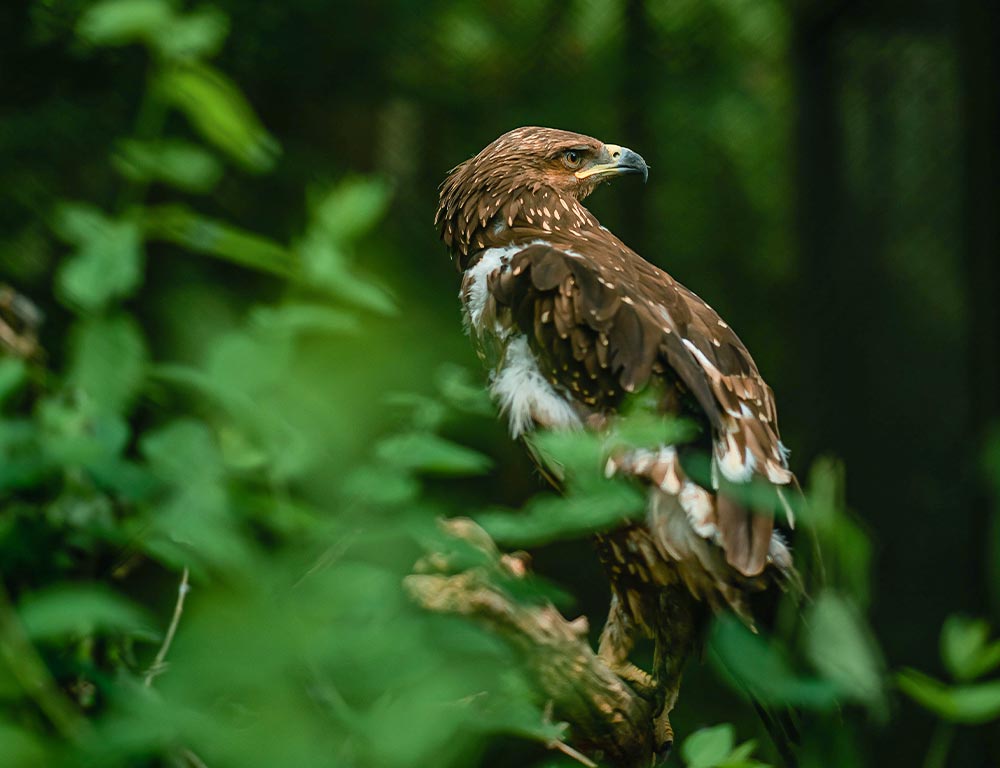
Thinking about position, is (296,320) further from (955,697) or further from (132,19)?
(955,697)

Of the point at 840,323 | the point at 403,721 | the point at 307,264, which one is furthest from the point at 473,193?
the point at 840,323

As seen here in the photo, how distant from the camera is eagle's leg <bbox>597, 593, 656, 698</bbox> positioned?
1.67 metres

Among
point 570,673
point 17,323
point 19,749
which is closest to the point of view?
point 19,749

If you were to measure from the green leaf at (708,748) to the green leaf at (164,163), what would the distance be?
0.65m

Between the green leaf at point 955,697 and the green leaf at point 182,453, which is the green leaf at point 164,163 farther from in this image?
the green leaf at point 955,697

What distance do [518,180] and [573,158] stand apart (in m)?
0.12

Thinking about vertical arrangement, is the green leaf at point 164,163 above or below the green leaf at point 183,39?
below

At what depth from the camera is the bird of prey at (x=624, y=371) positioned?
1420mm

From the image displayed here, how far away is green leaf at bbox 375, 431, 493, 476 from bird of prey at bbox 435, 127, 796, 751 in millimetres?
606

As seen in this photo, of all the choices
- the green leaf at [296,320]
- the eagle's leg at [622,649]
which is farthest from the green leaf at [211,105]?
the eagle's leg at [622,649]

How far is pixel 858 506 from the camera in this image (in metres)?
3.62

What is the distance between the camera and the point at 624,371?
1.45 m

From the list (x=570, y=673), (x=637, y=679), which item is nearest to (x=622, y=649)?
(x=637, y=679)

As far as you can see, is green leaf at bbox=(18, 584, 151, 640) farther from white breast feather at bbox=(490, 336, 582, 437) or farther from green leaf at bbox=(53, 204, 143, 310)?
white breast feather at bbox=(490, 336, 582, 437)
